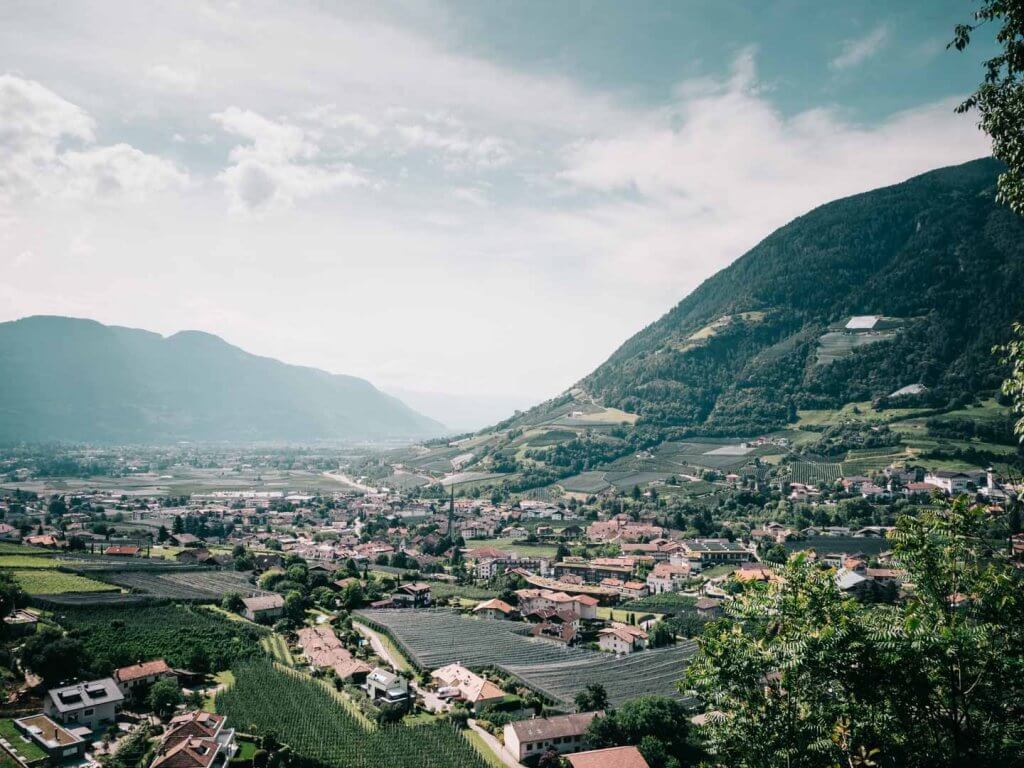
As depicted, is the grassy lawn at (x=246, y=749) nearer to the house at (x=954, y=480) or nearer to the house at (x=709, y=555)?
the house at (x=709, y=555)

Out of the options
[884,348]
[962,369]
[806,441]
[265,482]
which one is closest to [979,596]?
[806,441]

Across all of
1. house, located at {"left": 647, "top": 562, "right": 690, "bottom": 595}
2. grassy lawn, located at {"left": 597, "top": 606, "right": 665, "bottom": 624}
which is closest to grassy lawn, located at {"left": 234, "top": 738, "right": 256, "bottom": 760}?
grassy lawn, located at {"left": 597, "top": 606, "right": 665, "bottom": 624}

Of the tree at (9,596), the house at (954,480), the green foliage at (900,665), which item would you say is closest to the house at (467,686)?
the tree at (9,596)

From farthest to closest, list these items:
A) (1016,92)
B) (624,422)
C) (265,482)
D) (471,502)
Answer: (265,482)
(624,422)
(471,502)
(1016,92)

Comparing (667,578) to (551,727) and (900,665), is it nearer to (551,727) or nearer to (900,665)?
(551,727)

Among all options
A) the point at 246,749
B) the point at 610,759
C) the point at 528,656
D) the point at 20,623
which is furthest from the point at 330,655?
the point at 610,759

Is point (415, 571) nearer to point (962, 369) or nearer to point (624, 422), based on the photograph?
point (624, 422)
